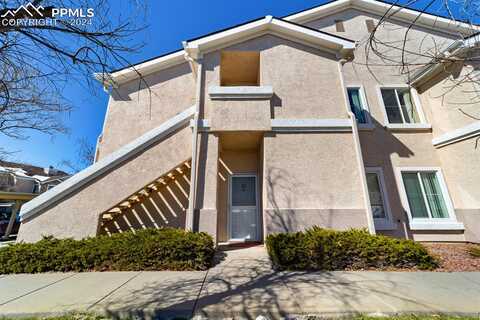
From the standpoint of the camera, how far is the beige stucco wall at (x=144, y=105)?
965 cm

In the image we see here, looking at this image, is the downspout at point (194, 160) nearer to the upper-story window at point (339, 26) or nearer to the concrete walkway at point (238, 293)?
the concrete walkway at point (238, 293)

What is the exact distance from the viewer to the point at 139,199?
8.34 meters

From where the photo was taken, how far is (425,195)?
791cm

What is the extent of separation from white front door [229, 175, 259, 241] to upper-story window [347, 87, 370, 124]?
17.7ft

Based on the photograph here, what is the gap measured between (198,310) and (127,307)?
3.85ft

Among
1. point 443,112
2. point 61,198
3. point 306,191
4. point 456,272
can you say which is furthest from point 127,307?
point 443,112

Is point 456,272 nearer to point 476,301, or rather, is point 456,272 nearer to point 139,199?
point 476,301

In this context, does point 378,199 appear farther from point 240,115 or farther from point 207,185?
point 207,185

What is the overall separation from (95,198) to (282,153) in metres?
5.96

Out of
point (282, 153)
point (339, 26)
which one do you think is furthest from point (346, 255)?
point (339, 26)

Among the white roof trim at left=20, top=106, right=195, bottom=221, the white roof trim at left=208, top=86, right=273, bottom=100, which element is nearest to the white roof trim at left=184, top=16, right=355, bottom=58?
the white roof trim at left=208, top=86, right=273, bottom=100

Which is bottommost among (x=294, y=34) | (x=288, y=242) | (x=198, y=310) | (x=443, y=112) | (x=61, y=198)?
(x=198, y=310)

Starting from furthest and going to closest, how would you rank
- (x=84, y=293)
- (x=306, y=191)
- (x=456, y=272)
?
(x=306, y=191) → (x=456, y=272) → (x=84, y=293)

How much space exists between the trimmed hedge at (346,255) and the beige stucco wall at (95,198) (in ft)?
14.3
